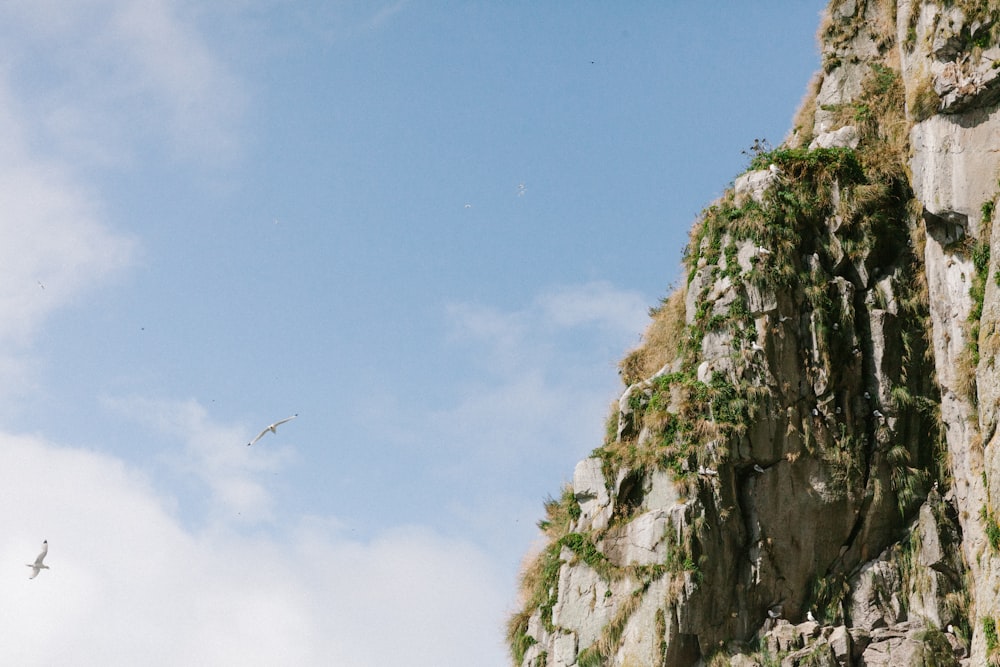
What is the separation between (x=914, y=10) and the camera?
2645cm

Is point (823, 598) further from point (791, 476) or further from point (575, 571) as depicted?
point (575, 571)

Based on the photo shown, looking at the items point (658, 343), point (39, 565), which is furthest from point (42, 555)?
point (658, 343)

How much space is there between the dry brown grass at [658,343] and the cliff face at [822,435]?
74 centimetres

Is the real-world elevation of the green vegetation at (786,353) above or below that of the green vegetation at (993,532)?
above

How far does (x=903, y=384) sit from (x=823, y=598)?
202 inches

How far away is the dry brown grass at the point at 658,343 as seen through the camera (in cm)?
2778

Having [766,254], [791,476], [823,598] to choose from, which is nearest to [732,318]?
[766,254]

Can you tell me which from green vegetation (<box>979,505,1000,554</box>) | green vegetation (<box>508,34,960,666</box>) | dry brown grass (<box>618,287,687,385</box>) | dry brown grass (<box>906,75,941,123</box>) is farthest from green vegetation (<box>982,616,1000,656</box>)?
dry brown grass (<box>906,75,941,123</box>)

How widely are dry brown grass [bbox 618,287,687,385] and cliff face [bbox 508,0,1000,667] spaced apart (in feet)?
2.42

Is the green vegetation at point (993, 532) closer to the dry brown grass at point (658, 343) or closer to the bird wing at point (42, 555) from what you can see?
the dry brown grass at point (658, 343)

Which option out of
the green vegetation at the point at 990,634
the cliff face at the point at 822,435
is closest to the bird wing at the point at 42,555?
the cliff face at the point at 822,435

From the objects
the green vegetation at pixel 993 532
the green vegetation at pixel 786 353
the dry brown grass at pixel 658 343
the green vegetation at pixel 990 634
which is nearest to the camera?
the green vegetation at pixel 990 634

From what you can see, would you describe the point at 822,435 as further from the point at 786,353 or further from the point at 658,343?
the point at 658,343

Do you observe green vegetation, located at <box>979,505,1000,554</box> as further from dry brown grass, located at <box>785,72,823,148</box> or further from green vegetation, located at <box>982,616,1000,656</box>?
dry brown grass, located at <box>785,72,823,148</box>
